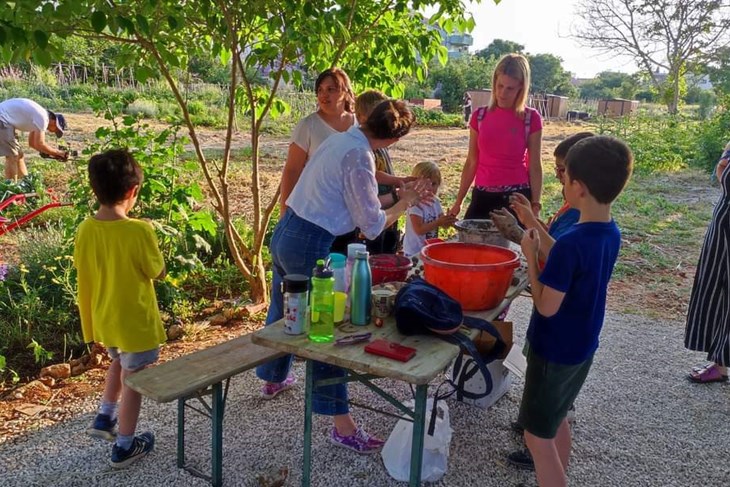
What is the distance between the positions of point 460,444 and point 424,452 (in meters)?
0.39

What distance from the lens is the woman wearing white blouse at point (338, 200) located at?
94.5 inches

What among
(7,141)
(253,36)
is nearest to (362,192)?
(253,36)

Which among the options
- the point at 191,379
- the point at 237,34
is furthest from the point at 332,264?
the point at 237,34

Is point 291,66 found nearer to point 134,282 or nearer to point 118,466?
point 134,282

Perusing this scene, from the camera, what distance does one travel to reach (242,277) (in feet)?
16.4

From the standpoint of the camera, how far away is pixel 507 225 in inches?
105

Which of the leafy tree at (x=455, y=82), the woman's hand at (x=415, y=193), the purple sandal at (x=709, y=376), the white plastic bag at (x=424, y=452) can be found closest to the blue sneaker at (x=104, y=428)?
the white plastic bag at (x=424, y=452)

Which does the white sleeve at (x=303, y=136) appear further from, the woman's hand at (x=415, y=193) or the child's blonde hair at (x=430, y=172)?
the woman's hand at (x=415, y=193)

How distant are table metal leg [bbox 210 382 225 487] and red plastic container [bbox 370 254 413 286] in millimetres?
843

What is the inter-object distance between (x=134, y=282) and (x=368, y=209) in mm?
1103

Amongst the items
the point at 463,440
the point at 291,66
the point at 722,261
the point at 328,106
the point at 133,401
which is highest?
the point at 291,66

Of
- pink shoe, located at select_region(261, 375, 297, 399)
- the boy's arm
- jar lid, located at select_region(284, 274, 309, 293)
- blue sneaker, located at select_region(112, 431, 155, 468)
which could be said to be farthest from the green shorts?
blue sneaker, located at select_region(112, 431, 155, 468)

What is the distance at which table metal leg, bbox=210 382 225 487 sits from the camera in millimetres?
2463

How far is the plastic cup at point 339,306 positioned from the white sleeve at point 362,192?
1.25 feet
